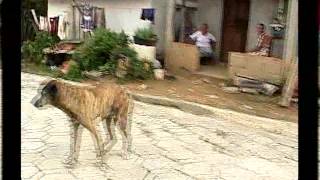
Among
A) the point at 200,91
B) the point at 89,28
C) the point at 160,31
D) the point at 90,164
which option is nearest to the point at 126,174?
the point at 90,164

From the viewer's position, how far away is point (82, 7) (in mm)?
11250

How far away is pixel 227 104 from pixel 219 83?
170 cm

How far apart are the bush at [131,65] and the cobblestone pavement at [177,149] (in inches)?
77.8

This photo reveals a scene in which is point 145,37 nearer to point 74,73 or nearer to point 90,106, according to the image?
point 74,73

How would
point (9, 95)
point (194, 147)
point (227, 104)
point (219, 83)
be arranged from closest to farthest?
point (9, 95), point (194, 147), point (227, 104), point (219, 83)

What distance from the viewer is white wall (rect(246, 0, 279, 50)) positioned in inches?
387

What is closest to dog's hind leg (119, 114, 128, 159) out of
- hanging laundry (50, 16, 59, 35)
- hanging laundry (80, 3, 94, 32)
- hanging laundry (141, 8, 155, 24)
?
hanging laundry (141, 8, 155, 24)

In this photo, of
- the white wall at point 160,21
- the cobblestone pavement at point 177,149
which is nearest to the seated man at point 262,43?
the white wall at point 160,21

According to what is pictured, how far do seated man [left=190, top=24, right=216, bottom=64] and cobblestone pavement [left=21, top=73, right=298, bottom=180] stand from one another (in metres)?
4.04

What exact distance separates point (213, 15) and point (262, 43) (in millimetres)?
1734

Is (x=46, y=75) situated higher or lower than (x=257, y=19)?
lower

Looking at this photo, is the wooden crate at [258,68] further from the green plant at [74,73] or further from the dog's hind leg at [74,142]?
the dog's hind leg at [74,142]

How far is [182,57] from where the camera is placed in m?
9.95

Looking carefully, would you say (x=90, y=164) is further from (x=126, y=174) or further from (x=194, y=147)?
(x=194, y=147)
